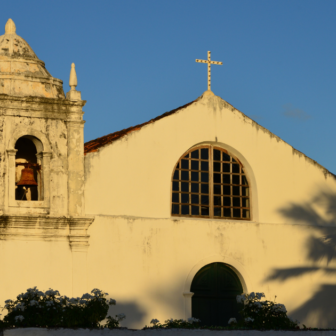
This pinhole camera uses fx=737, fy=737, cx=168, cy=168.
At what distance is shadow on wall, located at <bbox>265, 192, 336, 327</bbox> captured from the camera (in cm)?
1884

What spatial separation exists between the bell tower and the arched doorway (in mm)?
3071

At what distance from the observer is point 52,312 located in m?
13.3

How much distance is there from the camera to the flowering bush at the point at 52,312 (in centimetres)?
A: 1306

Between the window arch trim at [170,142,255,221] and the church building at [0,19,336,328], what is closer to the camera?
the church building at [0,19,336,328]

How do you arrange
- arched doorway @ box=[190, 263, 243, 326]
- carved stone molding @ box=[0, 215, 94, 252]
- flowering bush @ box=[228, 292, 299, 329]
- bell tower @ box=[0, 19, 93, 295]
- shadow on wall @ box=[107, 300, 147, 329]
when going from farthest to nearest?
arched doorway @ box=[190, 263, 243, 326], shadow on wall @ box=[107, 300, 147, 329], bell tower @ box=[0, 19, 93, 295], carved stone molding @ box=[0, 215, 94, 252], flowering bush @ box=[228, 292, 299, 329]

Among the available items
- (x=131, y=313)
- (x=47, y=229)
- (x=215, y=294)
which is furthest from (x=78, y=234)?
(x=215, y=294)

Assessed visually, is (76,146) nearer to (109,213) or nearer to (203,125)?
(109,213)

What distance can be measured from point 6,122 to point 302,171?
7.87m

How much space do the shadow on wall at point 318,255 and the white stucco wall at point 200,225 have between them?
1.0 inches

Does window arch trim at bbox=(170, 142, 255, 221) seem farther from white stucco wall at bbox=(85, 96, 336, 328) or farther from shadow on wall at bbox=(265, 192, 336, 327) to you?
shadow on wall at bbox=(265, 192, 336, 327)

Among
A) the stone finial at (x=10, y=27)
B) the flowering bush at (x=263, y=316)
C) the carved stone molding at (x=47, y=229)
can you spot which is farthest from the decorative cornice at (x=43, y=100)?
the flowering bush at (x=263, y=316)

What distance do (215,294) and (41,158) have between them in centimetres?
538

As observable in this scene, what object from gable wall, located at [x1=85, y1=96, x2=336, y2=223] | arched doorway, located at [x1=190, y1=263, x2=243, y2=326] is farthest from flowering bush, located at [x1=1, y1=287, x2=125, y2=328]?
arched doorway, located at [x1=190, y1=263, x2=243, y2=326]

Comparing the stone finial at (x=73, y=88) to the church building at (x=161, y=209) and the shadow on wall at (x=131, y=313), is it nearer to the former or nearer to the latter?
the church building at (x=161, y=209)
